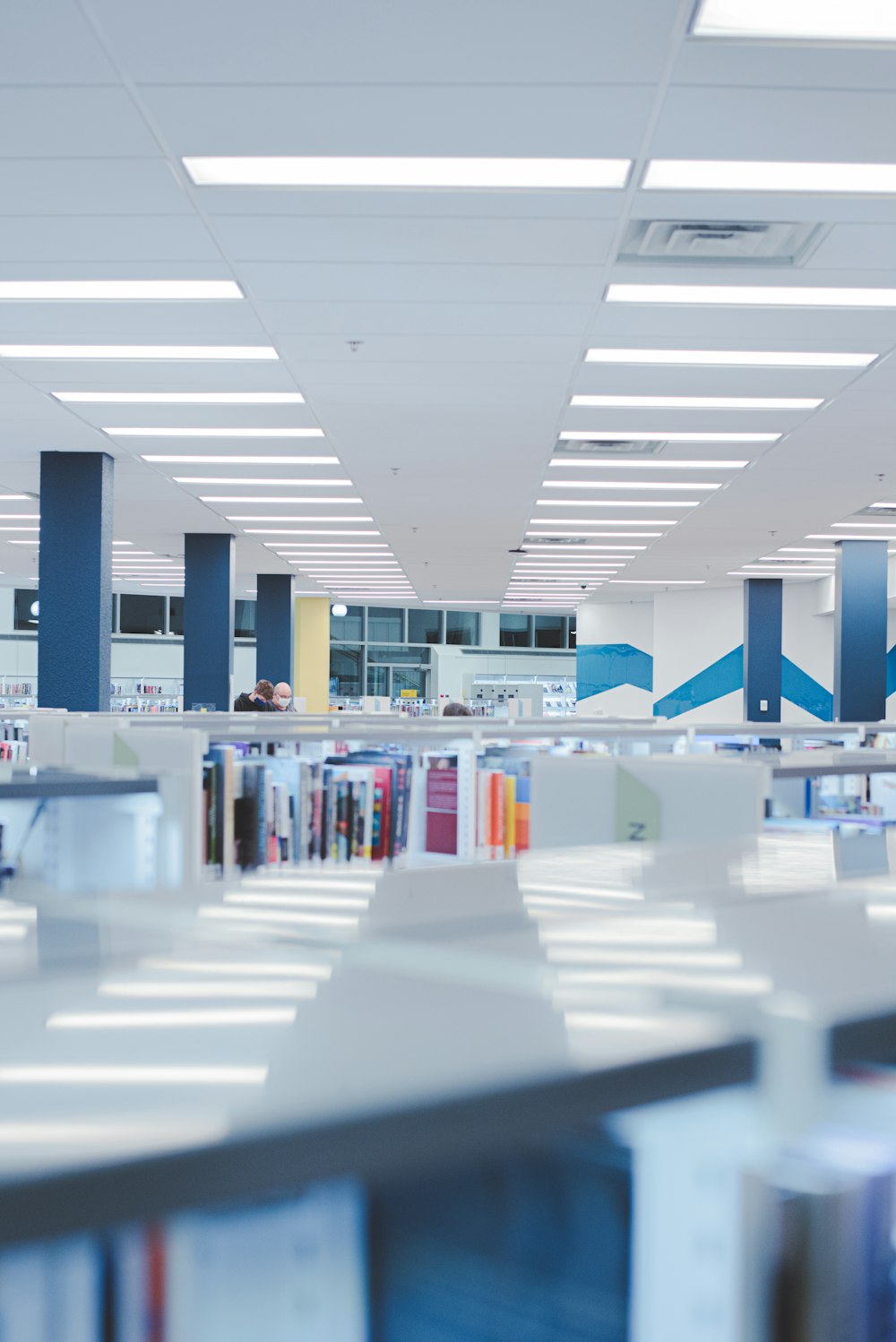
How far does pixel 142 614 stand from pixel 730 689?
447 inches

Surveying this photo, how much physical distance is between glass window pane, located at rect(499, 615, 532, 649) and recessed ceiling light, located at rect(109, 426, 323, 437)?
18077mm

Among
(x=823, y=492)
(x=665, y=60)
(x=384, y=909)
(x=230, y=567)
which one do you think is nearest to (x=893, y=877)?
A: (x=384, y=909)

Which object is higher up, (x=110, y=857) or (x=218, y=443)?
(x=218, y=443)

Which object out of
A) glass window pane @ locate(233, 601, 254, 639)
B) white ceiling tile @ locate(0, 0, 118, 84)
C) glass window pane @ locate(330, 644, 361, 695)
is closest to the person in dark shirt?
white ceiling tile @ locate(0, 0, 118, 84)

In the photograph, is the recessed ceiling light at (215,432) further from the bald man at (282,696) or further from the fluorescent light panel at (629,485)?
the bald man at (282,696)

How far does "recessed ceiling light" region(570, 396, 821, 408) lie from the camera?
19.2 ft

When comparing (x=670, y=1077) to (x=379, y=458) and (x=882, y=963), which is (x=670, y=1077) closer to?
(x=882, y=963)

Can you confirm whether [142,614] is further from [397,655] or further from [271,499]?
[271,499]

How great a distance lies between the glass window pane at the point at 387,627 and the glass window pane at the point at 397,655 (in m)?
0.14

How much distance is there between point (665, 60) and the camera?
2.68 m

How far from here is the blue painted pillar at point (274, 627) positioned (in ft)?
49.0

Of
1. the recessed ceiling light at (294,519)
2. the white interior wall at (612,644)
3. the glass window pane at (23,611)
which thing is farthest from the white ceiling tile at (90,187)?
the glass window pane at (23,611)

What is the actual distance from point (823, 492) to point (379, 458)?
3.65 metres

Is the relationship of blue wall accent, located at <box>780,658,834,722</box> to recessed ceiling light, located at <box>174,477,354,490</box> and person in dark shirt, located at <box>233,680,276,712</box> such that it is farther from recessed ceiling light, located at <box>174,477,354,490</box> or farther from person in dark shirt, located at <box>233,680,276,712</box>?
recessed ceiling light, located at <box>174,477,354,490</box>
